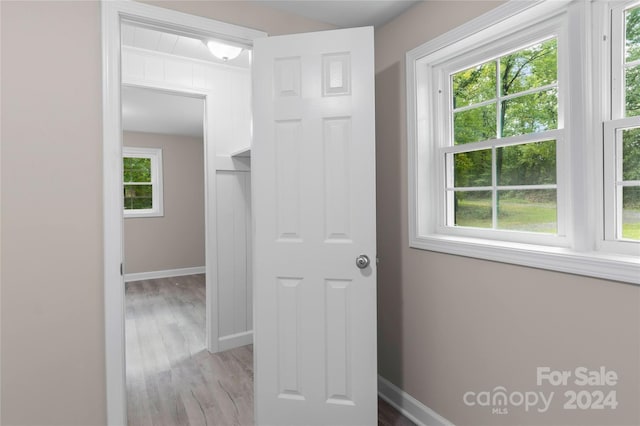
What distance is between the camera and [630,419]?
4.06 feet

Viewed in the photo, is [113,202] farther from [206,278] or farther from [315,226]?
[206,278]

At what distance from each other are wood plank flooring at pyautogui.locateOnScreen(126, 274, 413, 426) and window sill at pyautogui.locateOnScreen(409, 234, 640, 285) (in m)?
1.08

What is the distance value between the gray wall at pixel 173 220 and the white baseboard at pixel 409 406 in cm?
493

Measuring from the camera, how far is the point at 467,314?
1791 millimetres

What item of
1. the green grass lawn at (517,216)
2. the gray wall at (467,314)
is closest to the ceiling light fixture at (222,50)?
the gray wall at (467,314)

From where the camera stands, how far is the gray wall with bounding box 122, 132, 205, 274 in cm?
597

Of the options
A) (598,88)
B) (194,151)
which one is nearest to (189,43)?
(598,88)

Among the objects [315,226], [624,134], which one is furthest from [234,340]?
[624,134]

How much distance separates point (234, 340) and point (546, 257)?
2579 mm

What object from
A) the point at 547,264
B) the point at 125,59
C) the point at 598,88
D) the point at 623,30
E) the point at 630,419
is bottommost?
the point at 630,419

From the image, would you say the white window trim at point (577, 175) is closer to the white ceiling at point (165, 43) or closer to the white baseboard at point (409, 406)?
the white baseboard at point (409, 406)

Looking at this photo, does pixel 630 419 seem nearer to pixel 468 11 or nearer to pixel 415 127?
pixel 415 127

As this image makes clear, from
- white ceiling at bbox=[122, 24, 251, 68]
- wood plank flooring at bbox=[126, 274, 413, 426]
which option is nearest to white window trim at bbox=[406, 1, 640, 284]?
wood plank flooring at bbox=[126, 274, 413, 426]

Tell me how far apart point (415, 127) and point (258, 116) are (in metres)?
0.90
